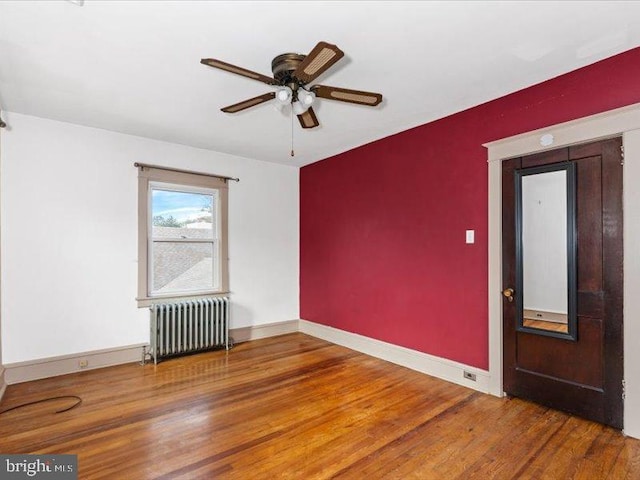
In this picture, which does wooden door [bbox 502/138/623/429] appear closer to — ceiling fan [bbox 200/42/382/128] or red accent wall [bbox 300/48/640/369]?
red accent wall [bbox 300/48/640/369]

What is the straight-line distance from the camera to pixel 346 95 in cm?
231

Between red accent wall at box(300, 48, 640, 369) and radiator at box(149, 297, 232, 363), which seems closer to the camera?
red accent wall at box(300, 48, 640, 369)

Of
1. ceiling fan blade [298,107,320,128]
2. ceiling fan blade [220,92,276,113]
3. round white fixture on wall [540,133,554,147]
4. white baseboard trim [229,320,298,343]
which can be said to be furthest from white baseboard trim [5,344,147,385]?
round white fixture on wall [540,133,554,147]

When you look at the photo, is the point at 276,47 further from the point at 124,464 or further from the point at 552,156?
the point at 124,464

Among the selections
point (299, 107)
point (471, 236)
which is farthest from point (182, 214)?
point (471, 236)

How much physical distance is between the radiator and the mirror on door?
3516 millimetres

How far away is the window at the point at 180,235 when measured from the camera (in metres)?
4.19

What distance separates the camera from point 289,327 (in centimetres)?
546

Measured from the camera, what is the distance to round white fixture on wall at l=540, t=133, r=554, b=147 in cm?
273

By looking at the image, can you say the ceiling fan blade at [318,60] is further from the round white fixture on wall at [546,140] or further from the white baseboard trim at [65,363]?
the white baseboard trim at [65,363]

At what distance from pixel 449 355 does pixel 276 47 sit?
3.22m

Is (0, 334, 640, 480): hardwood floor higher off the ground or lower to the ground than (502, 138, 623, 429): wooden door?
lower

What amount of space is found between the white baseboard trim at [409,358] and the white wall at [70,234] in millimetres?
2504

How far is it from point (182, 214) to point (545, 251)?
13.7 ft
